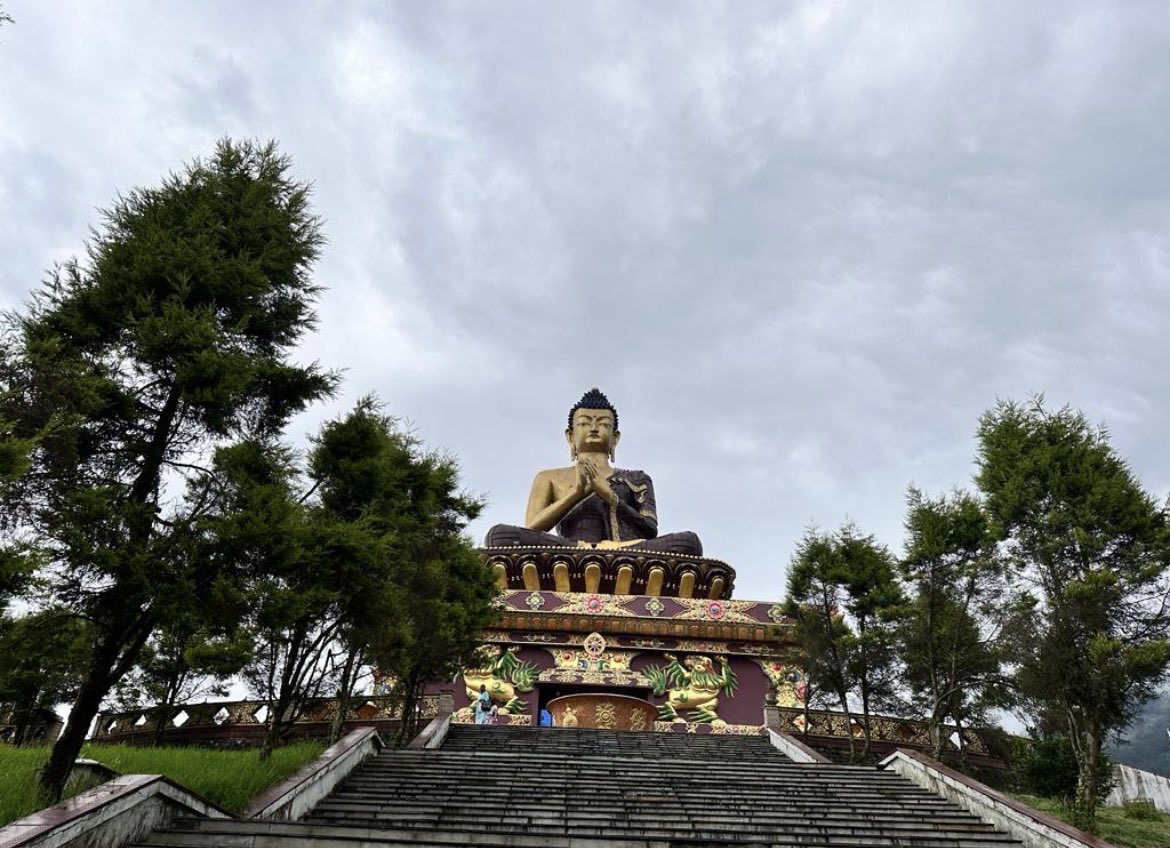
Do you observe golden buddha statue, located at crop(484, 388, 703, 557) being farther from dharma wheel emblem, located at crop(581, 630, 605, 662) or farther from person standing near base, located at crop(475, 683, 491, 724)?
person standing near base, located at crop(475, 683, 491, 724)

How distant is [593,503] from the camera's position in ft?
72.8

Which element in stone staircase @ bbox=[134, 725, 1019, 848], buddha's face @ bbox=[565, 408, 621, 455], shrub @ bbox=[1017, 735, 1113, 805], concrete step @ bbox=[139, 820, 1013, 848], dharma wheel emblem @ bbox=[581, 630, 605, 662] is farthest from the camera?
buddha's face @ bbox=[565, 408, 621, 455]

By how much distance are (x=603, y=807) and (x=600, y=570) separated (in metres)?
11.9

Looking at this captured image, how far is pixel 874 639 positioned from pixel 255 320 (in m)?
9.45

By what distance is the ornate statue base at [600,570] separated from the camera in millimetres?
18875

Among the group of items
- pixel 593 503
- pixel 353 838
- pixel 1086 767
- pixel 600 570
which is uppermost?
pixel 593 503

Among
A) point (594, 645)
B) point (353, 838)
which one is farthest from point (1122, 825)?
point (353, 838)

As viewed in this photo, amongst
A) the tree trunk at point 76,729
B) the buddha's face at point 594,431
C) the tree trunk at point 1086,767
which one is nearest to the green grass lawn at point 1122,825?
the tree trunk at point 1086,767

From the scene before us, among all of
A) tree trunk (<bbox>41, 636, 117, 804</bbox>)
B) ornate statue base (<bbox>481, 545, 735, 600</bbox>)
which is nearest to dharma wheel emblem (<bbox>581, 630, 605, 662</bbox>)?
ornate statue base (<bbox>481, 545, 735, 600</bbox>)

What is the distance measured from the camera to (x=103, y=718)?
49.4 feet

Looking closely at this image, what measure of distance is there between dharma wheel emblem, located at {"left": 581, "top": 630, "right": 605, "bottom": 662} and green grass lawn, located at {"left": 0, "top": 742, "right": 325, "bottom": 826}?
749cm

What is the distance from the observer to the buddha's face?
23.3m

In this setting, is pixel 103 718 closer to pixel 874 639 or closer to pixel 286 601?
pixel 286 601

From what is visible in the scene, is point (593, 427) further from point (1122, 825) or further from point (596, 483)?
point (1122, 825)
